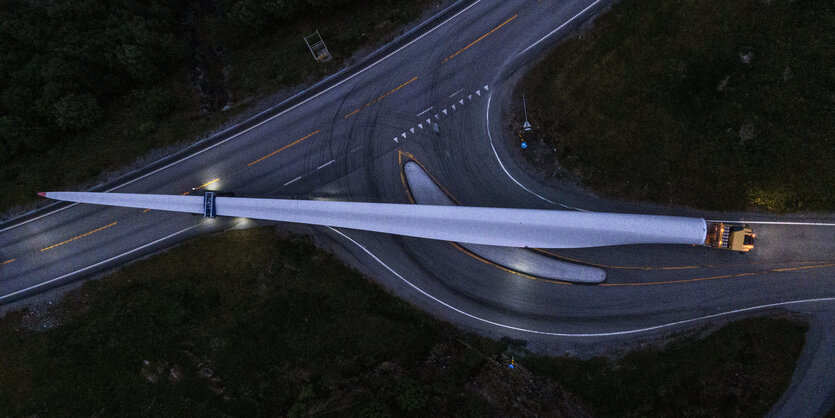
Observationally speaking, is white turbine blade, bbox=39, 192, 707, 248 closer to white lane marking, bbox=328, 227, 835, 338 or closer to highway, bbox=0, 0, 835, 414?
highway, bbox=0, 0, 835, 414

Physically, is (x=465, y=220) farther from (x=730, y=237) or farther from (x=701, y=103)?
(x=701, y=103)

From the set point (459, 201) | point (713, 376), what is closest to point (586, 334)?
point (713, 376)

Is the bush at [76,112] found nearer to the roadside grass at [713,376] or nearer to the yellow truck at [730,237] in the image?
the roadside grass at [713,376]

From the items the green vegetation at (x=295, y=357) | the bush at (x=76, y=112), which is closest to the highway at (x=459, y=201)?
the green vegetation at (x=295, y=357)

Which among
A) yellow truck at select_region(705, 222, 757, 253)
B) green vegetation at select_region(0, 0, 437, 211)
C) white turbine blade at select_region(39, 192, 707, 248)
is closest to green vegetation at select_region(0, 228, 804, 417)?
white turbine blade at select_region(39, 192, 707, 248)

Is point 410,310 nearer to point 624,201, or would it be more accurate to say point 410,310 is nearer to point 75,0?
point 624,201
